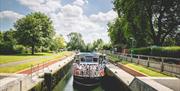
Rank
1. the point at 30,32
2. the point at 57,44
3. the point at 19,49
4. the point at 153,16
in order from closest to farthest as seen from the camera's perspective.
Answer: the point at 153,16, the point at 30,32, the point at 19,49, the point at 57,44

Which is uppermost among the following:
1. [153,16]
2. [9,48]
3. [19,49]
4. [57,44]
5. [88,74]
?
[153,16]

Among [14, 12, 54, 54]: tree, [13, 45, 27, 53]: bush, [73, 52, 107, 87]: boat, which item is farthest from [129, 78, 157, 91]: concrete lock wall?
[13, 45, 27, 53]: bush

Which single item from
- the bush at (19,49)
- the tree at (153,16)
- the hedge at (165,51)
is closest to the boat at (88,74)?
the hedge at (165,51)

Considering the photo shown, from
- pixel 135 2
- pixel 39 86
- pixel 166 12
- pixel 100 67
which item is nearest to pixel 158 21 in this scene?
pixel 166 12

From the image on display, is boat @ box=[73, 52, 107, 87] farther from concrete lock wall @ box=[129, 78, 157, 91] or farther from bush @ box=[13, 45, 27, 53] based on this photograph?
bush @ box=[13, 45, 27, 53]

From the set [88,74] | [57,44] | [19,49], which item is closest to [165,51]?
[88,74]

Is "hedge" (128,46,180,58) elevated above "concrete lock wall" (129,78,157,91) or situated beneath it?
elevated above

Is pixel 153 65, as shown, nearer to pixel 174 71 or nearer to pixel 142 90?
pixel 174 71

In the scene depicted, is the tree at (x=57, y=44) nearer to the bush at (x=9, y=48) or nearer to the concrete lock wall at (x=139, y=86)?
the bush at (x=9, y=48)

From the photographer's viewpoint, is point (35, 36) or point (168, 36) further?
point (35, 36)

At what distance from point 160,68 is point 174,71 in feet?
11.4

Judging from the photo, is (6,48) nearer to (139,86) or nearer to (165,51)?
(165,51)

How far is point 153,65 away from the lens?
30062 millimetres

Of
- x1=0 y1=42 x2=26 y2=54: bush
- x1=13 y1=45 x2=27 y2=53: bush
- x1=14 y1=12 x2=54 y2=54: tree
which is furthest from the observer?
x1=13 y1=45 x2=27 y2=53: bush
